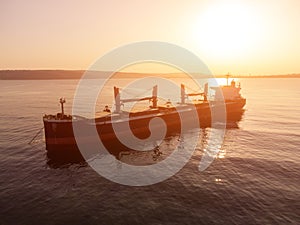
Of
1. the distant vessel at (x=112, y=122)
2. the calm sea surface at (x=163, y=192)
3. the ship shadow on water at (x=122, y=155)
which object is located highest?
the distant vessel at (x=112, y=122)

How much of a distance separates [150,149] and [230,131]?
26.6 metres

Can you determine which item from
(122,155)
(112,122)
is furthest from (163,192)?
(112,122)

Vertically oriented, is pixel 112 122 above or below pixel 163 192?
above

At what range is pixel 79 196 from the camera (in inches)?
1128

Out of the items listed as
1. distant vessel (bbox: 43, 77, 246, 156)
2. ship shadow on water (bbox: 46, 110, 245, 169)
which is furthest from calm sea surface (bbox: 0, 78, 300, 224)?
distant vessel (bbox: 43, 77, 246, 156)

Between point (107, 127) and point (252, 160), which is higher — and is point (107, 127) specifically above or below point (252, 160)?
above

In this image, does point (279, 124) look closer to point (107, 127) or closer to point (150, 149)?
point (150, 149)

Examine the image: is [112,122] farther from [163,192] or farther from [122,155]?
[163,192]

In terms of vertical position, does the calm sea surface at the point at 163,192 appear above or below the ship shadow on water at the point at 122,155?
below

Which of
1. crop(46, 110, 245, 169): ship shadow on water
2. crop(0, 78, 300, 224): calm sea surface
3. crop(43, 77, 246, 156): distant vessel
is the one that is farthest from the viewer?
crop(43, 77, 246, 156): distant vessel

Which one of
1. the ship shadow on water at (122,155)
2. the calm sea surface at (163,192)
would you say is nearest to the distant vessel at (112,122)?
the ship shadow on water at (122,155)

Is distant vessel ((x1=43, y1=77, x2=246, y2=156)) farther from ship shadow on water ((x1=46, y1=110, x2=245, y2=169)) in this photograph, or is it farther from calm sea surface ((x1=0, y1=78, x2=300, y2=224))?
calm sea surface ((x1=0, y1=78, x2=300, y2=224))

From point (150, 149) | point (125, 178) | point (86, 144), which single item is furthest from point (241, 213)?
point (86, 144)

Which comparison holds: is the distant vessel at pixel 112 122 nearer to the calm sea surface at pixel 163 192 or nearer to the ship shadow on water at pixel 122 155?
the ship shadow on water at pixel 122 155
